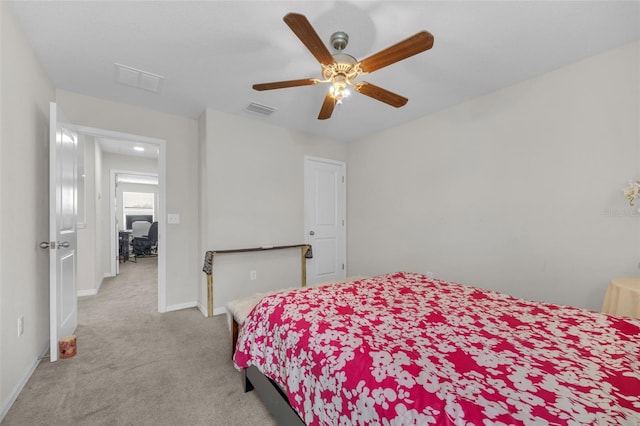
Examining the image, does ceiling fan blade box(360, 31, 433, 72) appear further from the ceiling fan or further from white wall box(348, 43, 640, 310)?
white wall box(348, 43, 640, 310)

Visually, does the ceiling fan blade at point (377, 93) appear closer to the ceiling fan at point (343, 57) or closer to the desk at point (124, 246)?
the ceiling fan at point (343, 57)

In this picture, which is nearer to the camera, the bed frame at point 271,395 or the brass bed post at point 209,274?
the bed frame at point 271,395

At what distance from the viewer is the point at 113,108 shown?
3.00m

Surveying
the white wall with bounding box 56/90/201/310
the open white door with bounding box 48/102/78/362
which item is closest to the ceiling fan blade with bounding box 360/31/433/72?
the open white door with bounding box 48/102/78/362

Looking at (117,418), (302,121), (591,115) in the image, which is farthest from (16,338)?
(591,115)

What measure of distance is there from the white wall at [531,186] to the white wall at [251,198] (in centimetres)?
143

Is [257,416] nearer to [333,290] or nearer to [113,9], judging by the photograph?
[333,290]

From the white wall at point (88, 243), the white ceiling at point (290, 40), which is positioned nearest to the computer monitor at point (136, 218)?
the white wall at point (88, 243)

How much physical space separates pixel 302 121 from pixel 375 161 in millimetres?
1254

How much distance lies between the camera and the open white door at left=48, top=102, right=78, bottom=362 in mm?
2045

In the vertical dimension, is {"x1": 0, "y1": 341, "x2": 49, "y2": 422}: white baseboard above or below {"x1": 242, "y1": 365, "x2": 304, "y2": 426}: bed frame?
below

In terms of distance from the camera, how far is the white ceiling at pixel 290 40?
5.54ft

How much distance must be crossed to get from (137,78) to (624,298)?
4.13m

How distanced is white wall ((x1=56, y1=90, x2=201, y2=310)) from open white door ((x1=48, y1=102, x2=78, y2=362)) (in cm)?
62
